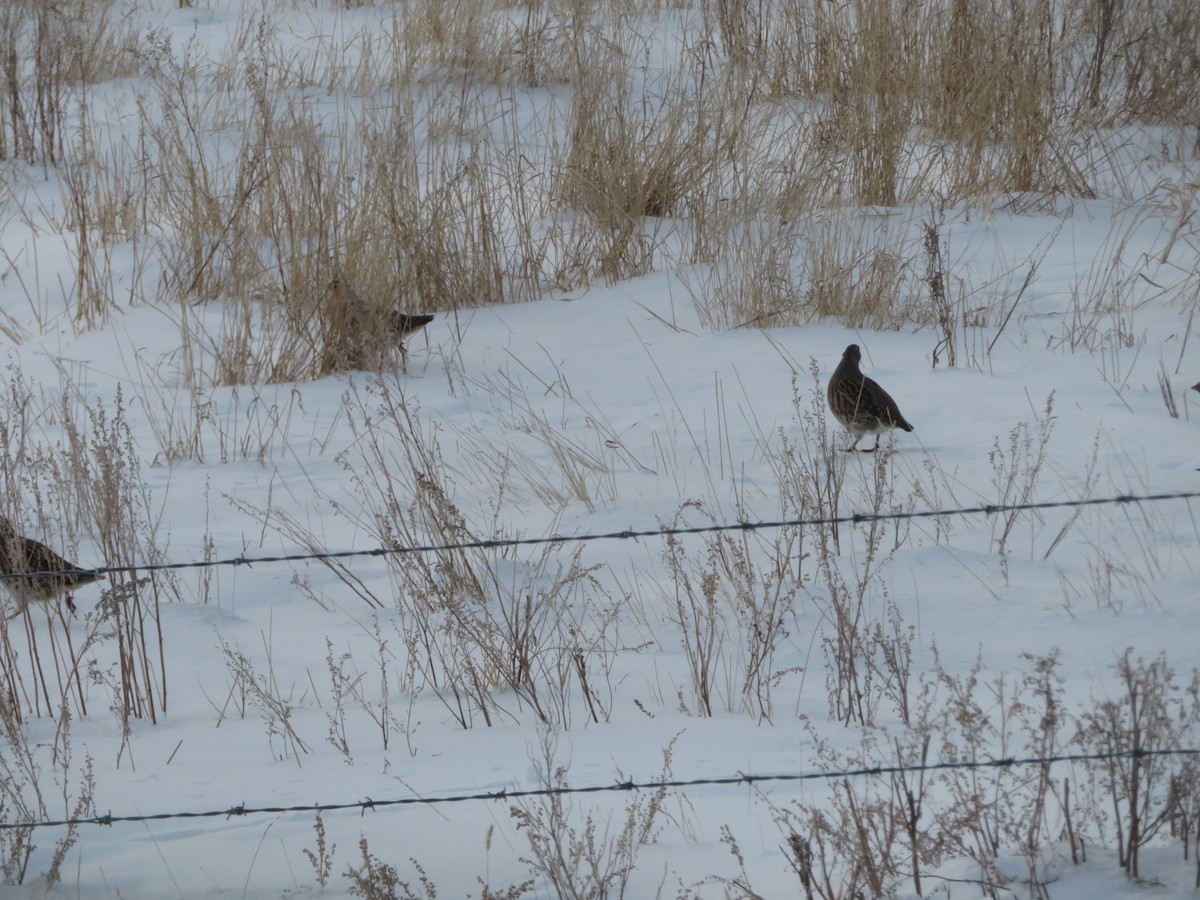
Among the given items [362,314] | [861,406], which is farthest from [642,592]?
[362,314]

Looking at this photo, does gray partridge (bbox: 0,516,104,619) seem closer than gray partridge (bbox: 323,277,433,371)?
Yes

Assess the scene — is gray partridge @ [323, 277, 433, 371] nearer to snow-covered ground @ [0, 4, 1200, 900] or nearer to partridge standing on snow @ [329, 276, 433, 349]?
partridge standing on snow @ [329, 276, 433, 349]

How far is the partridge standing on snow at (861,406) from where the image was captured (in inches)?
184

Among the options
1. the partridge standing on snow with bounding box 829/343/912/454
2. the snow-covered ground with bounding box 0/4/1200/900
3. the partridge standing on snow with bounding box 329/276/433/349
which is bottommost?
the snow-covered ground with bounding box 0/4/1200/900

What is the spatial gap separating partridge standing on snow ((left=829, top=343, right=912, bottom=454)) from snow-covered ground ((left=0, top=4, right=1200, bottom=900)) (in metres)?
0.14

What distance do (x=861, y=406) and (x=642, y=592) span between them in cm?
123

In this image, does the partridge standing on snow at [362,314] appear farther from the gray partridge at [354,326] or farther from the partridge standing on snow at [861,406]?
the partridge standing on snow at [861,406]

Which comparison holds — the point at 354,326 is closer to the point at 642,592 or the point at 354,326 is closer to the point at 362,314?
the point at 362,314

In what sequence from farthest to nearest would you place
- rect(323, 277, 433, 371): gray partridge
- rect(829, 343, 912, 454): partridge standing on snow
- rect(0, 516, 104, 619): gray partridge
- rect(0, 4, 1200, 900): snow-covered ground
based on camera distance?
rect(323, 277, 433, 371): gray partridge
rect(829, 343, 912, 454): partridge standing on snow
rect(0, 516, 104, 619): gray partridge
rect(0, 4, 1200, 900): snow-covered ground

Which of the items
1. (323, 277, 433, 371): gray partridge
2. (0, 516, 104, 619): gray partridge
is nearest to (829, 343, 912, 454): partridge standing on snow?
(323, 277, 433, 371): gray partridge

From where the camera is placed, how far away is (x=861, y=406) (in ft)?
15.4

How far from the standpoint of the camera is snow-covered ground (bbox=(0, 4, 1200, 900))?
2.50 metres

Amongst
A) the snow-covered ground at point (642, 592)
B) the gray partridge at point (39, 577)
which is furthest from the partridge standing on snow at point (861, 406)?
the gray partridge at point (39, 577)

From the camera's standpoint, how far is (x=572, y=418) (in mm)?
5625
